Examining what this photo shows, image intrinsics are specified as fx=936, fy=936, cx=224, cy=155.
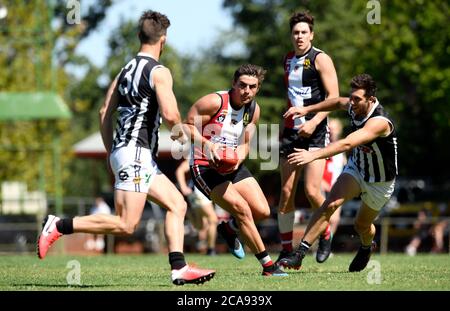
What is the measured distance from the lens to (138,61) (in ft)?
27.9

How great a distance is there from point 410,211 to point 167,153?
10.4 m

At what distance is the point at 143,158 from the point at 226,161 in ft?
4.33

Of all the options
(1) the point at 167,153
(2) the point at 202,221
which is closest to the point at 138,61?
(2) the point at 202,221

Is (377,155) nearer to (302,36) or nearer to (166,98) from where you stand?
(302,36)

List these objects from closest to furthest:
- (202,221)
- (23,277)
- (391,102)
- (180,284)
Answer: (180,284) < (23,277) < (202,221) < (391,102)

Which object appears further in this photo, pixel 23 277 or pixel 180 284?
pixel 23 277

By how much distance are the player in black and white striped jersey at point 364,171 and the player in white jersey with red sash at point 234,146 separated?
2.14 ft

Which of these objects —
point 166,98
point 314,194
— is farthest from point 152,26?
point 314,194

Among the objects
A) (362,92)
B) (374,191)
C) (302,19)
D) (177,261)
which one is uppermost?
(302,19)

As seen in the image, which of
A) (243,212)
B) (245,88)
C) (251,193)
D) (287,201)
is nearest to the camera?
(243,212)

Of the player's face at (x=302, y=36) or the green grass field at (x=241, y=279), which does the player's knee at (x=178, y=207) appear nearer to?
the green grass field at (x=241, y=279)

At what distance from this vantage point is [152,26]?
335 inches

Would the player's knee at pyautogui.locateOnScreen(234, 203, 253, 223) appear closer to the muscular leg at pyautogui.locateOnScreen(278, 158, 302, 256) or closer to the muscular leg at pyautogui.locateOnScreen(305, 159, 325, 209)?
the muscular leg at pyautogui.locateOnScreen(278, 158, 302, 256)
